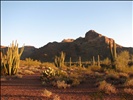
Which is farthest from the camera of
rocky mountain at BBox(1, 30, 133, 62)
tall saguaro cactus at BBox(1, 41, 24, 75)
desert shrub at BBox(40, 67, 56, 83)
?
rocky mountain at BBox(1, 30, 133, 62)

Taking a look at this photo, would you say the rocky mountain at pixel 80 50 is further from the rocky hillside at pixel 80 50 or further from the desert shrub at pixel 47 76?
the desert shrub at pixel 47 76

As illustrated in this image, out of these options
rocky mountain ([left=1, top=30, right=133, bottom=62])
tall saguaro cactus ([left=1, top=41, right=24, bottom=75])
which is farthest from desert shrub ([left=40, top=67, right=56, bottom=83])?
rocky mountain ([left=1, top=30, right=133, bottom=62])

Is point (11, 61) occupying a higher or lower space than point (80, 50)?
lower

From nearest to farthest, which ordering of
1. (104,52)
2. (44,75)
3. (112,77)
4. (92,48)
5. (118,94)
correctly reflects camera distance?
(118,94), (112,77), (44,75), (104,52), (92,48)

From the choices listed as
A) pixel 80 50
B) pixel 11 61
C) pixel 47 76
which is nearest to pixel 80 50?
pixel 80 50

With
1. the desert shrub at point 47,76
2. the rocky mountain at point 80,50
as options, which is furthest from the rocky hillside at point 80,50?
the desert shrub at point 47,76

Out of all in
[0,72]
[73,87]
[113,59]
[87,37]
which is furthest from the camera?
[87,37]

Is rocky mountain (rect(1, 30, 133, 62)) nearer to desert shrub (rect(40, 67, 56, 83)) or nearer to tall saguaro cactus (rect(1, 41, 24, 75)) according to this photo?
tall saguaro cactus (rect(1, 41, 24, 75))

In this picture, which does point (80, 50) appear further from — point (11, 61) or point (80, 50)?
point (11, 61)

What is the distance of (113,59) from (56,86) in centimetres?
1214

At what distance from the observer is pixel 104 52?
69062mm

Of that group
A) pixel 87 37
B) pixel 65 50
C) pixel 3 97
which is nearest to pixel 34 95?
pixel 3 97

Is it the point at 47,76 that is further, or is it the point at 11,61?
the point at 11,61

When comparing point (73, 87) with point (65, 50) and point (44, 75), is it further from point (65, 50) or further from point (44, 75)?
point (65, 50)
